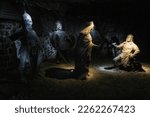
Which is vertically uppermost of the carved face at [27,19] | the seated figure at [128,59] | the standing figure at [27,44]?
the carved face at [27,19]

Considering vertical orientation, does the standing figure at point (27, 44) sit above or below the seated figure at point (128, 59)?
above

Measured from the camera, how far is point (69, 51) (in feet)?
55.8

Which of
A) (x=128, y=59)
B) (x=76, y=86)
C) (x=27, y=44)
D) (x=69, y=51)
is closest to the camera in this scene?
(x=76, y=86)

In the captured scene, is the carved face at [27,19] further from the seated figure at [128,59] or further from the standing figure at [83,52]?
the seated figure at [128,59]

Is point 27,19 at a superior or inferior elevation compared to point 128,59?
superior

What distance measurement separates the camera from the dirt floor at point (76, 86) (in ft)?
29.1

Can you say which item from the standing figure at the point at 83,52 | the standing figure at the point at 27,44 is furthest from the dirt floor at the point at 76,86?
the standing figure at the point at 27,44

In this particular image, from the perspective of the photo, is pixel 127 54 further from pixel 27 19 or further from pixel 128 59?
pixel 27 19

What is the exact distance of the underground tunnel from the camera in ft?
31.4

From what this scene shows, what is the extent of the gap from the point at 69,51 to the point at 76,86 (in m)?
7.22

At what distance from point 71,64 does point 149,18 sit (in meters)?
7.16

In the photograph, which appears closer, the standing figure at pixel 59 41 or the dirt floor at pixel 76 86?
the dirt floor at pixel 76 86

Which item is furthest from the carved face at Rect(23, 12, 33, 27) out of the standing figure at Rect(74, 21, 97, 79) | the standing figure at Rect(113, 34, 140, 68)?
the standing figure at Rect(113, 34, 140, 68)

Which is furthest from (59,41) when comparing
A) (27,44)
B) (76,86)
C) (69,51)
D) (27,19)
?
(76,86)
